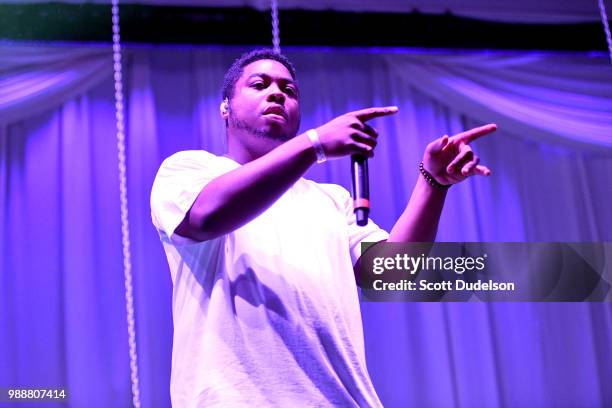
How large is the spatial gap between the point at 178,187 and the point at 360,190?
30 centimetres

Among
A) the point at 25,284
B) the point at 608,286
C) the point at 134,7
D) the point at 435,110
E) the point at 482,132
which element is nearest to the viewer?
the point at 482,132

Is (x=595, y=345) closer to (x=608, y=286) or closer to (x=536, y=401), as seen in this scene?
(x=536, y=401)

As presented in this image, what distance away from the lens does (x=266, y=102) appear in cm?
147

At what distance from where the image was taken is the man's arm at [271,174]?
1119 millimetres

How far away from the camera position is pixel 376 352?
2.94m

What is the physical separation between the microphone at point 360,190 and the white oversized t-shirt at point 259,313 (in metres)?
0.17

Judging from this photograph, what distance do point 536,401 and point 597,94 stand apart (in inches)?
54.2

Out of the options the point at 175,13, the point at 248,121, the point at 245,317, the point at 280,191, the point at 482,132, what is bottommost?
the point at 245,317

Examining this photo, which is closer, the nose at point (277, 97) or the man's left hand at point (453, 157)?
the man's left hand at point (453, 157)

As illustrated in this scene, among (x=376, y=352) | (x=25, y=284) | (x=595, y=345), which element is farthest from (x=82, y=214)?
(x=595, y=345)

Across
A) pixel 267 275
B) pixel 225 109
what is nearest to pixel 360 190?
pixel 267 275

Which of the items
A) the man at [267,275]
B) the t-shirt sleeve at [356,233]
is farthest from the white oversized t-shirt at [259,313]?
the t-shirt sleeve at [356,233]

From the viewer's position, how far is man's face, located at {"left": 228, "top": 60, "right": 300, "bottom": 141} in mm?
1449

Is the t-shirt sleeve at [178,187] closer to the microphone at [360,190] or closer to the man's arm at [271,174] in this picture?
the man's arm at [271,174]
